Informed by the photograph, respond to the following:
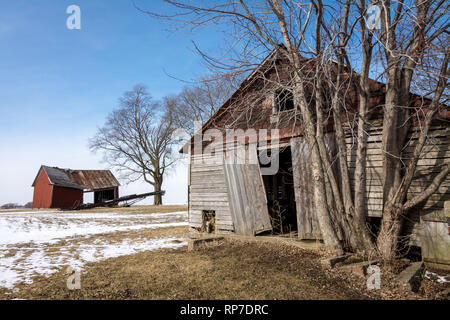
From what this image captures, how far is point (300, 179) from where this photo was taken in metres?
7.24

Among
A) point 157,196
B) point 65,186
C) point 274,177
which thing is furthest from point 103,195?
point 274,177

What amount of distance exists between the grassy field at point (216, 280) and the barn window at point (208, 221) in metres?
2.90

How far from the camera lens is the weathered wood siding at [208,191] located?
342 inches

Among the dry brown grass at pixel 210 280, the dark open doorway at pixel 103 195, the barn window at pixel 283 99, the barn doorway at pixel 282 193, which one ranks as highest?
the barn window at pixel 283 99

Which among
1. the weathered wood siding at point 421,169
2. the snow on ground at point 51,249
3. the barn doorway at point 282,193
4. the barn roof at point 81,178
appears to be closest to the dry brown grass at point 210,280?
the snow on ground at point 51,249

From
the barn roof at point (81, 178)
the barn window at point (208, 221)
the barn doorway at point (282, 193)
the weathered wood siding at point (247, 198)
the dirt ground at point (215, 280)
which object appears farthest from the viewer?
the barn roof at point (81, 178)

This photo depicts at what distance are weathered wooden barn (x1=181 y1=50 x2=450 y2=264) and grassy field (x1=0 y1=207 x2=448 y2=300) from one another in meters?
1.43

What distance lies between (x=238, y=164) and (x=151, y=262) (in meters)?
3.95

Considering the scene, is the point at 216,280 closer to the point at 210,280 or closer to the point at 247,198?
the point at 210,280

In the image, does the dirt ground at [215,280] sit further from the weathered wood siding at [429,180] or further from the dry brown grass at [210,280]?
the weathered wood siding at [429,180]

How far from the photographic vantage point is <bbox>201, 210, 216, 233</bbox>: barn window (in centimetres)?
904

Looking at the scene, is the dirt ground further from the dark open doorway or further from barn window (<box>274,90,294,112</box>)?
the dark open doorway

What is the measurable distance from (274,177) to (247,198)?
3.30 m

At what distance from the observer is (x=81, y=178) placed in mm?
31062
